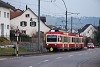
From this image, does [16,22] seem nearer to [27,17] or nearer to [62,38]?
[27,17]

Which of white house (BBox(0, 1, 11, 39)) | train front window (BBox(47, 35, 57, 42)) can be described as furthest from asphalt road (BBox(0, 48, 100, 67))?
white house (BBox(0, 1, 11, 39))

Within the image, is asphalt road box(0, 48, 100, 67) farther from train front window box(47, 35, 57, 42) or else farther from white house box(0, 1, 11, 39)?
white house box(0, 1, 11, 39)

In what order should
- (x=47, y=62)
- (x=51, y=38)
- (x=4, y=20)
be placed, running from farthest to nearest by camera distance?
1. (x=4, y=20)
2. (x=51, y=38)
3. (x=47, y=62)

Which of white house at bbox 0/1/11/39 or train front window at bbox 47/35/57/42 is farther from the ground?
white house at bbox 0/1/11/39

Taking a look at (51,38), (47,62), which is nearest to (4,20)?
(51,38)

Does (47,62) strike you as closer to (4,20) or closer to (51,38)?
(51,38)

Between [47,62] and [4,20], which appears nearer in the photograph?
[47,62]

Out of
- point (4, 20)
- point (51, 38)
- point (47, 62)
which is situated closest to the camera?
point (47, 62)

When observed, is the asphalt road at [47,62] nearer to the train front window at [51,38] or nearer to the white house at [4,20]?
the train front window at [51,38]

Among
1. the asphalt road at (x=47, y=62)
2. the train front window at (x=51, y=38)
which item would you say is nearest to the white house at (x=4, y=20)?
the train front window at (x=51, y=38)

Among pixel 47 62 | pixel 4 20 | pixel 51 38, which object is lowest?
pixel 47 62

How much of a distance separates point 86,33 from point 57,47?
120 meters

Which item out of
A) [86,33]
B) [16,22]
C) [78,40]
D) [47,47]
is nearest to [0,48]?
[47,47]

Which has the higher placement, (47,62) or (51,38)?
(51,38)
